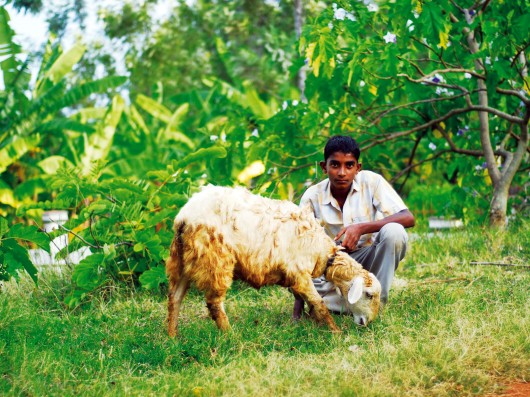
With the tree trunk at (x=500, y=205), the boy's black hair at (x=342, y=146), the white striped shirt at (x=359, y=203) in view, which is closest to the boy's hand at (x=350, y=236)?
the white striped shirt at (x=359, y=203)

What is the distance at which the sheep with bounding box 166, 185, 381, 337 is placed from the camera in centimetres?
406

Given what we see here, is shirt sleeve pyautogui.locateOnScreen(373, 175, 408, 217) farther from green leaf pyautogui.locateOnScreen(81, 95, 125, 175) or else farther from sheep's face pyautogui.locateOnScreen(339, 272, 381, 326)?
green leaf pyautogui.locateOnScreen(81, 95, 125, 175)

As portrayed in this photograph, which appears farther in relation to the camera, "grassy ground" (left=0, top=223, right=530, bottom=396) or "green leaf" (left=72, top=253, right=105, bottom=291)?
"green leaf" (left=72, top=253, right=105, bottom=291)

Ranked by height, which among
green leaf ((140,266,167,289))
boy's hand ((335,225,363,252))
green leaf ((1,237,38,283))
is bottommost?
green leaf ((140,266,167,289))

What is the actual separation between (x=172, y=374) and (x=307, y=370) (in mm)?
748

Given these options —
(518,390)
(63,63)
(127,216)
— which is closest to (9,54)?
(63,63)

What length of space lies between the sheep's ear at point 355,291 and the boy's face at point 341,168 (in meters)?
0.79

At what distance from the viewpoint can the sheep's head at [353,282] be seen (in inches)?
172

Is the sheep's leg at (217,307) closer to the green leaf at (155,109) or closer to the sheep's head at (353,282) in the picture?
the sheep's head at (353,282)

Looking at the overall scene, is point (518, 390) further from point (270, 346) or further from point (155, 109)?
point (155, 109)

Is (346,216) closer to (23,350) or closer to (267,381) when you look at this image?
(267,381)

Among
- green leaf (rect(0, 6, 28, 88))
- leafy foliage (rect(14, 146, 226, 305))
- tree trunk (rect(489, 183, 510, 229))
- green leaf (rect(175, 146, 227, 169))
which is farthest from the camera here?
green leaf (rect(0, 6, 28, 88))

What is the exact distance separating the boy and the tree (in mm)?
1333

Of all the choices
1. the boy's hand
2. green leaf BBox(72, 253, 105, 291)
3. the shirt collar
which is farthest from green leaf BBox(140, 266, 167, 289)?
the boy's hand
